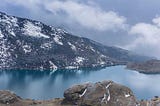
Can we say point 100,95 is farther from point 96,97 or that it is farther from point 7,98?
point 7,98

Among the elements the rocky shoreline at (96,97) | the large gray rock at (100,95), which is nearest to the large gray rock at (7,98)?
the rocky shoreline at (96,97)

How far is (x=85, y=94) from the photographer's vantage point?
380 ft

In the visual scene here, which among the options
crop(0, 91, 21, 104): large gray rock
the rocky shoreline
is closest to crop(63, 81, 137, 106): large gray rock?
the rocky shoreline

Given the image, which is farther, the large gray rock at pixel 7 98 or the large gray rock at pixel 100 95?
the large gray rock at pixel 7 98

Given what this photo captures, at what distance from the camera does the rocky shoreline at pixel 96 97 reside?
365 ft

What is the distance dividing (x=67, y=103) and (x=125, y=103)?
19.4 m

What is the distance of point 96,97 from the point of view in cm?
11250

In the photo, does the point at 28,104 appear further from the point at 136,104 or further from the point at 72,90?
the point at 136,104

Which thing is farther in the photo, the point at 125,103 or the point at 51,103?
the point at 51,103

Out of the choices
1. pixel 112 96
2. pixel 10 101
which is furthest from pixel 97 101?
pixel 10 101

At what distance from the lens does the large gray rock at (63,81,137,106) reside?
111375 mm

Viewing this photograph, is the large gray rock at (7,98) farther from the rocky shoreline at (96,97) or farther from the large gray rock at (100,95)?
the large gray rock at (100,95)

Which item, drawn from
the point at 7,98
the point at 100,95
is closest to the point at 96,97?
the point at 100,95

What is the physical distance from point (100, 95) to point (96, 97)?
1490mm
